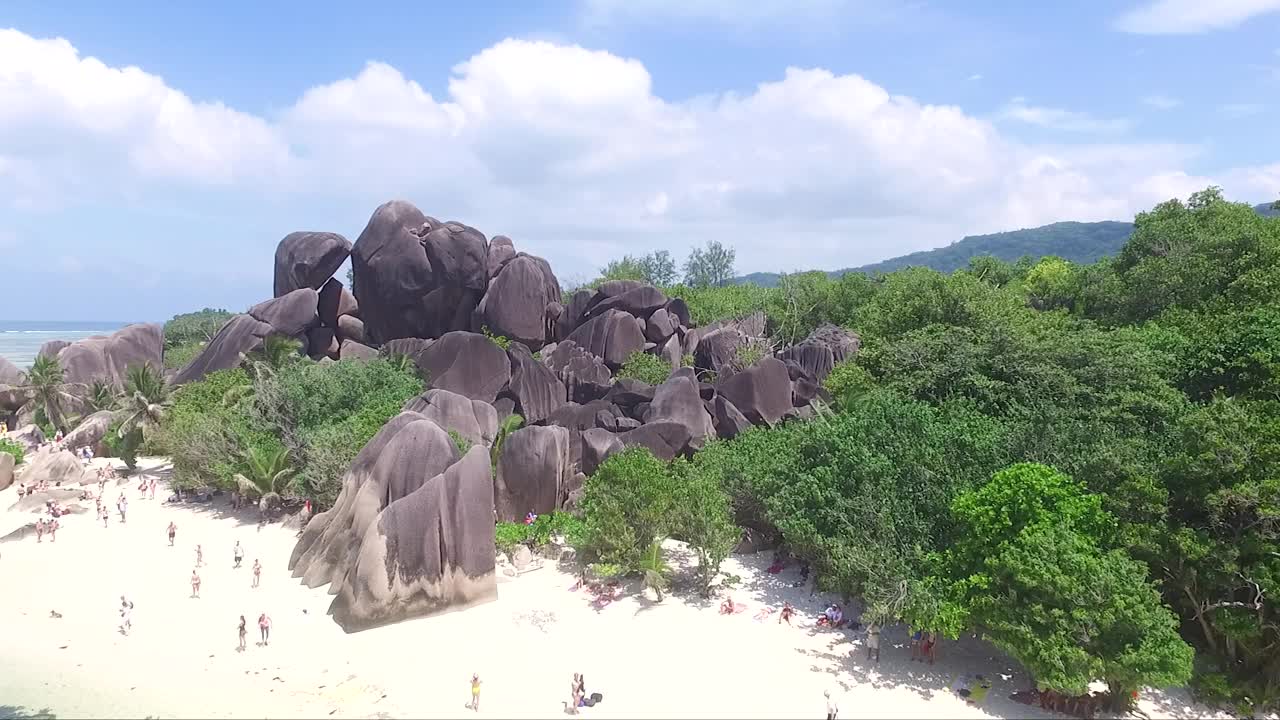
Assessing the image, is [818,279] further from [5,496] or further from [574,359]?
[5,496]

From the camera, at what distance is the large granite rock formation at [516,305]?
4122 cm

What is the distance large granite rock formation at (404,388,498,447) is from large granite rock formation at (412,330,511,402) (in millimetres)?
6100

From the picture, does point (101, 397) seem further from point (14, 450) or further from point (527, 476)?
point (527, 476)

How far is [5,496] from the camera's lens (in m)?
29.7

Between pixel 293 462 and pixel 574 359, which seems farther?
pixel 574 359

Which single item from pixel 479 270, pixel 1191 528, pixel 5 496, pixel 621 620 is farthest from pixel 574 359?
pixel 1191 528

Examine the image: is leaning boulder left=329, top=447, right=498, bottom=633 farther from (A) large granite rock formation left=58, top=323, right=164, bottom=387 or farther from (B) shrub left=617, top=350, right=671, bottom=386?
(A) large granite rock formation left=58, top=323, right=164, bottom=387

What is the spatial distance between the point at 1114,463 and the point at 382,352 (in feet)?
106

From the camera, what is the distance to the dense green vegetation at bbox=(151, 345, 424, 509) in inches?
958

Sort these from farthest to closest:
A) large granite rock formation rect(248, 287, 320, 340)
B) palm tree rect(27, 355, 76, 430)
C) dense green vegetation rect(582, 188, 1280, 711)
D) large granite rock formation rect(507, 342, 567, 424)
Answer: large granite rock formation rect(248, 287, 320, 340) → palm tree rect(27, 355, 76, 430) → large granite rock formation rect(507, 342, 567, 424) → dense green vegetation rect(582, 188, 1280, 711)

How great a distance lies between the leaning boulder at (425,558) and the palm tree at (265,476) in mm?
8499

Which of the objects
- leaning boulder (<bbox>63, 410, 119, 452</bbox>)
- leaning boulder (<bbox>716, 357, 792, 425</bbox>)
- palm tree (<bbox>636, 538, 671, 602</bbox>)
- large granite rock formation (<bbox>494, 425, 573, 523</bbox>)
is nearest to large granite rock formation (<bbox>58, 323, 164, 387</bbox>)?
leaning boulder (<bbox>63, 410, 119, 452</bbox>)

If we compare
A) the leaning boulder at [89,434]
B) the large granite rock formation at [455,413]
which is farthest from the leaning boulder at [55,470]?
the large granite rock formation at [455,413]

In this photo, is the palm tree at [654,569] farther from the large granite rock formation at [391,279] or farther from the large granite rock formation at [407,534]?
the large granite rock formation at [391,279]
